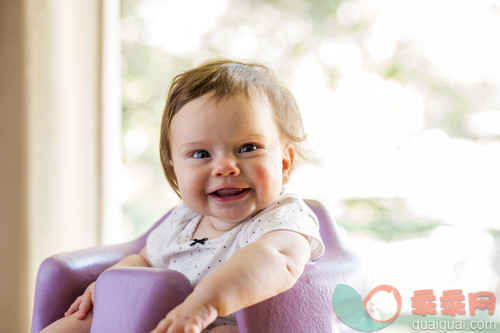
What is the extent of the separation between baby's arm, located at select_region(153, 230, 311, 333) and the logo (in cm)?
14

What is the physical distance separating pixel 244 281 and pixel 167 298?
0.43 ft

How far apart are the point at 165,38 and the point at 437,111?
1192 millimetres

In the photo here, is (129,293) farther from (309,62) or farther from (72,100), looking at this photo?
(309,62)

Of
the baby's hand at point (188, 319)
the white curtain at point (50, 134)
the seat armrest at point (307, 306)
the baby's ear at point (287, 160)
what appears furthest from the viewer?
the white curtain at point (50, 134)

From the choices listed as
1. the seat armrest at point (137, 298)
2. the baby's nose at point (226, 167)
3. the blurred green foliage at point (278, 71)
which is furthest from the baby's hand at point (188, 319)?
the blurred green foliage at point (278, 71)

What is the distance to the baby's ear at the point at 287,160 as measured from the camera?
0.98m

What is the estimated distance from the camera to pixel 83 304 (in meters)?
0.95

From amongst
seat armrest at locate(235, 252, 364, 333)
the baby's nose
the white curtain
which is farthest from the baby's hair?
the white curtain

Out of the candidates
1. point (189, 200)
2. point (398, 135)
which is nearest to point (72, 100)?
point (189, 200)

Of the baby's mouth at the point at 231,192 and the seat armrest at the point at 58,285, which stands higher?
the baby's mouth at the point at 231,192

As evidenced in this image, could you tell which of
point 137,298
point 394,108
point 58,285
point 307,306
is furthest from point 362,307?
point 394,108

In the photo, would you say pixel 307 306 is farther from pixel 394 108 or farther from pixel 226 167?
pixel 394 108

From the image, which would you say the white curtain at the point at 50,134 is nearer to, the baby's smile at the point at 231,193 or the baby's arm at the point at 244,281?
the baby's smile at the point at 231,193

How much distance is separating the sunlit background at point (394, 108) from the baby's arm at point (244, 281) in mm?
1305
